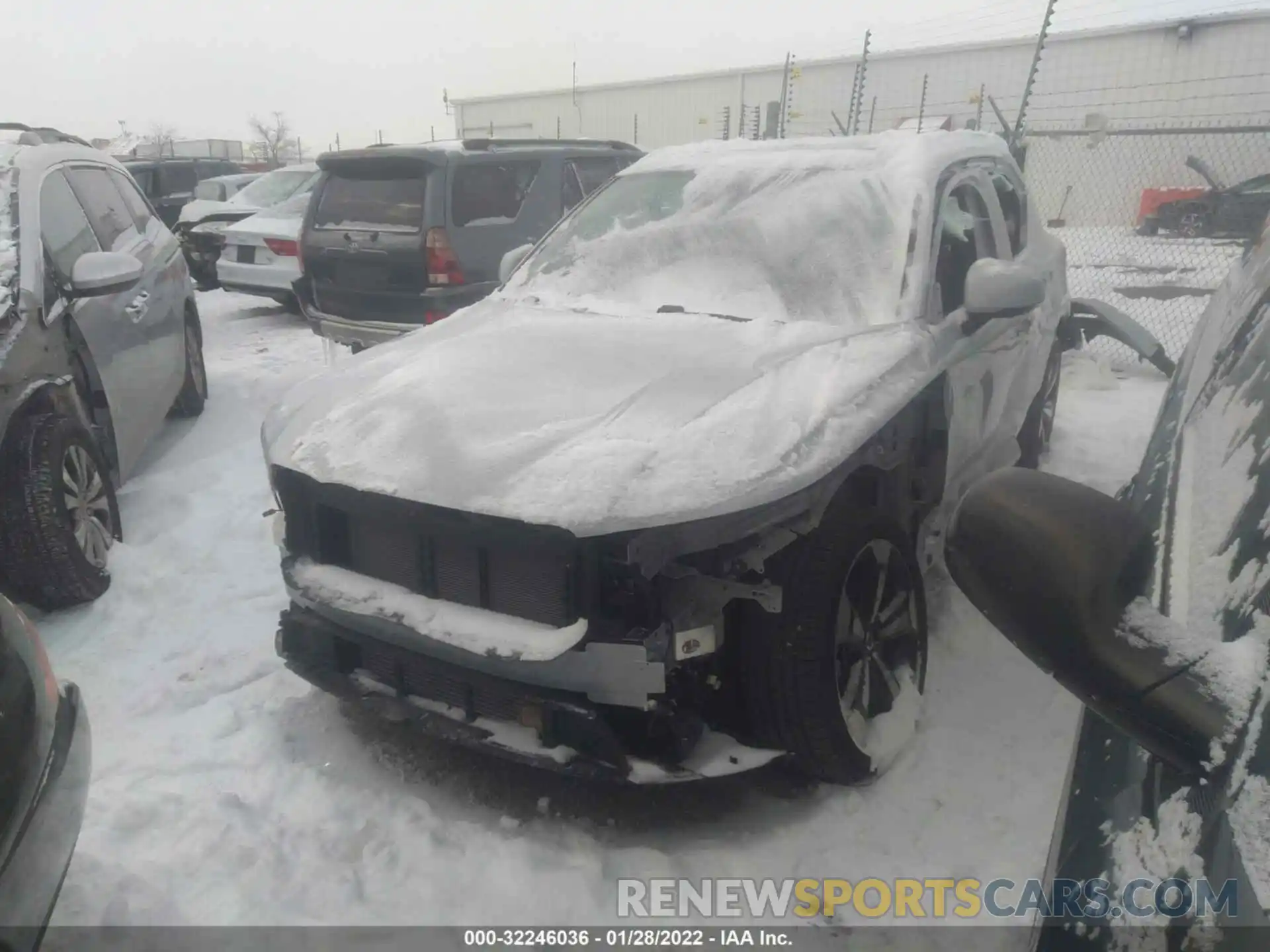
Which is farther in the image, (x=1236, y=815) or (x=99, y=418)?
(x=99, y=418)

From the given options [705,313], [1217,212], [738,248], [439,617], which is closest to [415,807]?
[439,617]

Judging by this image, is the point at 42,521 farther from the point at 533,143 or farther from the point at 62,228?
the point at 533,143

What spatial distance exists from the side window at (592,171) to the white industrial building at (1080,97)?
9.31 meters

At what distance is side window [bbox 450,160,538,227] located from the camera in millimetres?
6953

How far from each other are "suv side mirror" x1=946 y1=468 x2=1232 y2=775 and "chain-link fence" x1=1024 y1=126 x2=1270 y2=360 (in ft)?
26.6

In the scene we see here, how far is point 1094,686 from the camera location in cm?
118

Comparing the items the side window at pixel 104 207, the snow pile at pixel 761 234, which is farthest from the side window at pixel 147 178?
the snow pile at pixel 761 234

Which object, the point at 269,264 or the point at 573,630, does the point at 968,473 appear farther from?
the point at 269,264

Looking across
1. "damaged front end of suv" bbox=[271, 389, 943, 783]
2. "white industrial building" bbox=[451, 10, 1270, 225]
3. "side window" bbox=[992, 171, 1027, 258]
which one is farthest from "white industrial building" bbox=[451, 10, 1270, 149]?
"damaged front end of suv" bbox=[271, 389, 943, 783]

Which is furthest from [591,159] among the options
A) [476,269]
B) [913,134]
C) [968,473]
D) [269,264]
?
[968,473]

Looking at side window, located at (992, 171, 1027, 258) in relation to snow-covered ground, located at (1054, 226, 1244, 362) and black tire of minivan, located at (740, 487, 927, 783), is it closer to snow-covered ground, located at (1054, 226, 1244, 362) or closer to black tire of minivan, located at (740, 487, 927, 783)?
snow-covered ground, located at (1054, 226, 1244, 362)

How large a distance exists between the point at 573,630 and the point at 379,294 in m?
5.17

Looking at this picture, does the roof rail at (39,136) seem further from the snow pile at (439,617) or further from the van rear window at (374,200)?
the snow pile at (439,617)

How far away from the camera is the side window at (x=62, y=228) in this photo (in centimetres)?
424
